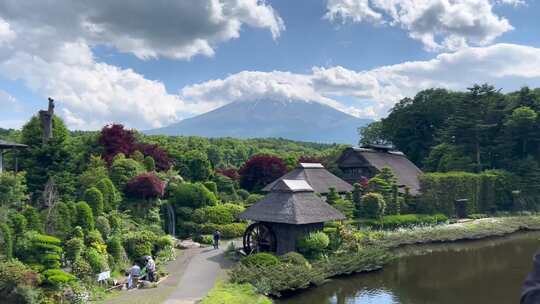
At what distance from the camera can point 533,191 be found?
46531 mm

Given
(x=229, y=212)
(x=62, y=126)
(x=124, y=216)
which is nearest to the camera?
(x=124, y=216)

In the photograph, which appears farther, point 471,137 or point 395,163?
point 471,137

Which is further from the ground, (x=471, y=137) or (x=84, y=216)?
(x=471, y=137)

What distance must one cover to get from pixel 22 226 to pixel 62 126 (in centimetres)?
1529

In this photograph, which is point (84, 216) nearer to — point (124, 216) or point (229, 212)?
point (124, 216)

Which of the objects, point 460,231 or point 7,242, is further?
point 460,231

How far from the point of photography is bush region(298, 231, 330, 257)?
80.8 ft

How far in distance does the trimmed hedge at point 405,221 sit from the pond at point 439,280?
3.44 metres

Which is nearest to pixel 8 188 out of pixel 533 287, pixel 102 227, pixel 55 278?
pixel 102 227

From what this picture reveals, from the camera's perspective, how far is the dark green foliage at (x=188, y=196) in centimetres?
3319

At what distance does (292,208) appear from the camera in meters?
24.8

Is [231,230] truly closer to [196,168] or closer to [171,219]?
[171,219]

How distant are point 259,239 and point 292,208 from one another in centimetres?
299

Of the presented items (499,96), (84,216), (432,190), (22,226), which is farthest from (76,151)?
(499,96)
